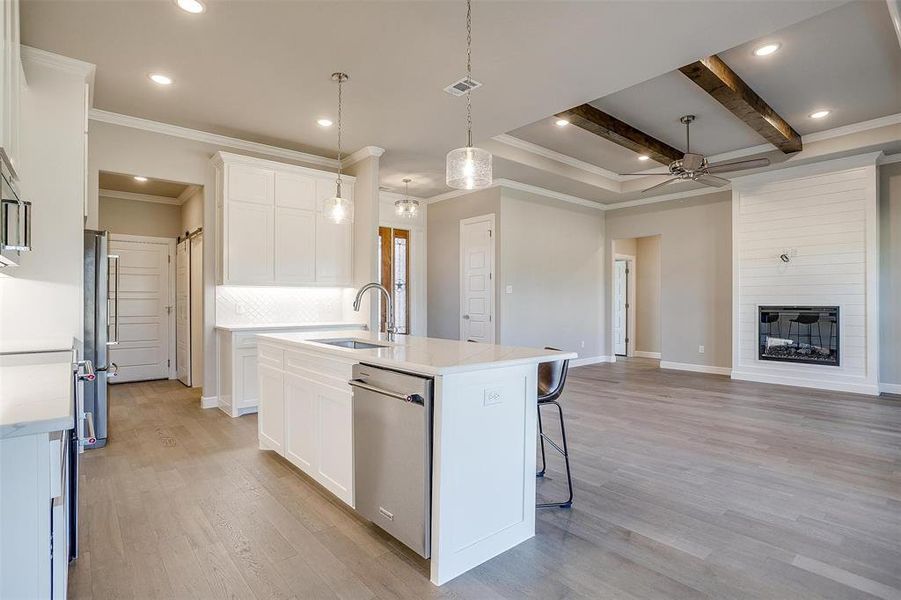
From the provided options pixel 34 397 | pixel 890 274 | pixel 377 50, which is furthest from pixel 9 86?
pixel 890 274

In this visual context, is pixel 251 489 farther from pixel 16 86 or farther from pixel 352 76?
pixel 352 76

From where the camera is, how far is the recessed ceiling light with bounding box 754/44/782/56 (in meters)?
3.62

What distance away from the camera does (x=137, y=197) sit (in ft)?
21.4

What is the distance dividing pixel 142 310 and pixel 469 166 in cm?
612

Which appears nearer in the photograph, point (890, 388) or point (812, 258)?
point (890, 388)

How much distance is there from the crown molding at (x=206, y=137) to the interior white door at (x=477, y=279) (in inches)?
94.2

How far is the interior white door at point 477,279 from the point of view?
697 centimetres

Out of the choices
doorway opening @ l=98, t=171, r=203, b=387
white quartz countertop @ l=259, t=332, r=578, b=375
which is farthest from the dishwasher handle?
doorway opening @ l=98, t=171, r=203, b=387

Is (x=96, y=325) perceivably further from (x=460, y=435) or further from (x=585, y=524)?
(x=585, y=524)

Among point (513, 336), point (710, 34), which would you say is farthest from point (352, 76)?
point (513, 336)

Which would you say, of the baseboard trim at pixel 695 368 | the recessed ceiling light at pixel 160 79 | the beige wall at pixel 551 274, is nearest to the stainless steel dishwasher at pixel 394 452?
the recessed ceiling light at pixel 160 79

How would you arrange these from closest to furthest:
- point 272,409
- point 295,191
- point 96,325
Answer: point 272,409 < point 96,325 < point 295,191

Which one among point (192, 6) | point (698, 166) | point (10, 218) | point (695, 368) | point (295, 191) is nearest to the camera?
point (10, 218)

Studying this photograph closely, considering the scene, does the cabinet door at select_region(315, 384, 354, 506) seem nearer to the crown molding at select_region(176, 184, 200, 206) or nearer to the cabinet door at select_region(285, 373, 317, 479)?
the cabinet door at select_region(285, 373, 317, 479)
